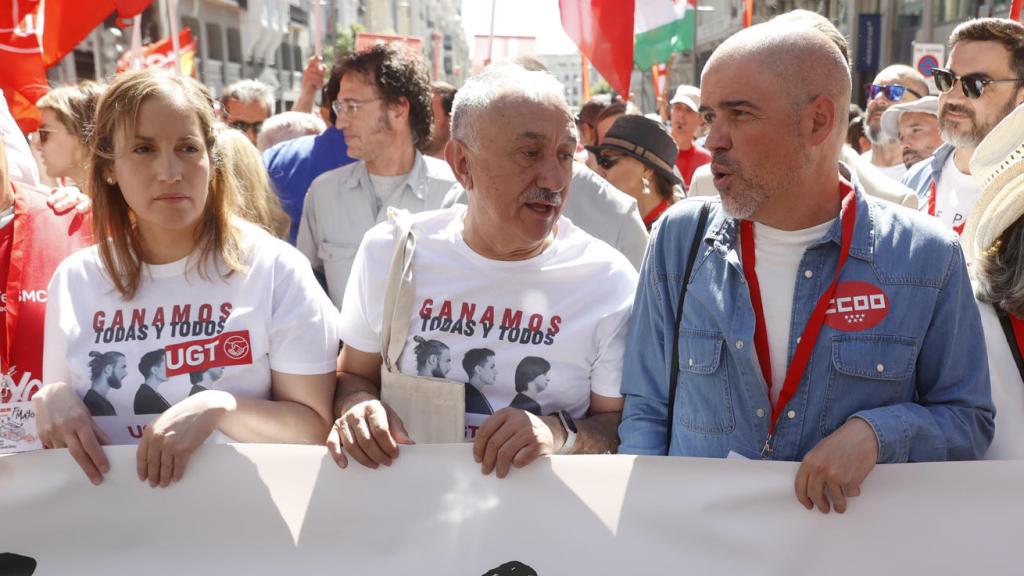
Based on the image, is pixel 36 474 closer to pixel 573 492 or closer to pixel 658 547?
pixel 573 492

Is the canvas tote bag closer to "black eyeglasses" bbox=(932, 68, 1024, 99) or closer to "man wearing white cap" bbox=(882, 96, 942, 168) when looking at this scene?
"black eyeglasses" bbox=(932, 68, 1024, 99)

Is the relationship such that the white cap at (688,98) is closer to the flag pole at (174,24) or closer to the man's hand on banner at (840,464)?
the flag pole at (174,24)

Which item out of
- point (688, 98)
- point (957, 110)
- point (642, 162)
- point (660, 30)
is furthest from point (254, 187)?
point (660, 30)

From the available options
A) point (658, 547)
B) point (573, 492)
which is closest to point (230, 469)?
point (573, 492)

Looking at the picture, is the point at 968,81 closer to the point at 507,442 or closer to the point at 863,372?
the point at 863,372

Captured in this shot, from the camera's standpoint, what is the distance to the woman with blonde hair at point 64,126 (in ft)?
13.9

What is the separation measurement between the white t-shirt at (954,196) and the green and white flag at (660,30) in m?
4.86

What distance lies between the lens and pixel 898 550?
2.00m

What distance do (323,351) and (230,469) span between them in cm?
38

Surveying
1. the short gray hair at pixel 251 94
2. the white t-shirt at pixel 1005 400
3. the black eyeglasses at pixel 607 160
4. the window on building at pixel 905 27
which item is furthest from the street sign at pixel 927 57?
the window on building at pixel 905 27

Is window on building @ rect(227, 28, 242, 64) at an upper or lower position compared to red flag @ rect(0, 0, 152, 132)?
upper

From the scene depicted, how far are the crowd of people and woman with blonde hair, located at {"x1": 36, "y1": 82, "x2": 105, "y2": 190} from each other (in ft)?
4.64

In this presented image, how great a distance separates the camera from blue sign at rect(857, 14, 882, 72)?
29.2 m

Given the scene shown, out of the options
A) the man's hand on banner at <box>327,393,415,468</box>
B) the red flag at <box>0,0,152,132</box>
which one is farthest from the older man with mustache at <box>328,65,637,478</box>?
the red flag at <box>0,0,152,132</box>
